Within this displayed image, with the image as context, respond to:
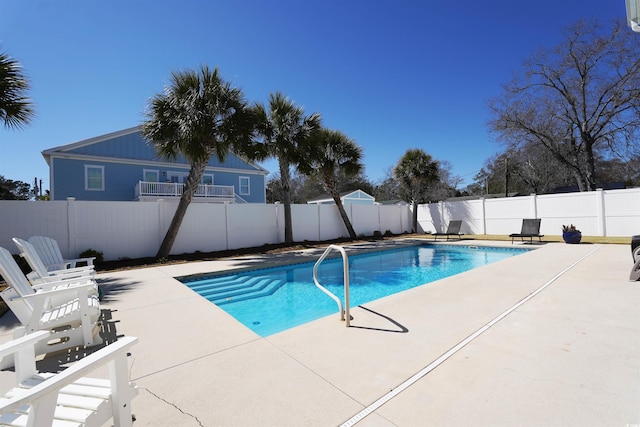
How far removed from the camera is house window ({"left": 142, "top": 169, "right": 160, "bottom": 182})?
17.0 meters

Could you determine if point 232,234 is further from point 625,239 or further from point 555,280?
point 625,239

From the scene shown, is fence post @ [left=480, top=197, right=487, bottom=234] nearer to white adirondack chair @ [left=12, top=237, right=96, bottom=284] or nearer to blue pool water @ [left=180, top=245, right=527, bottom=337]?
blue pool water @ [left=180, top=245, right=527, bottom=337]

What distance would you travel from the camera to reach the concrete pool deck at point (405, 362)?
6.48ft

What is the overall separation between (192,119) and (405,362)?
987cm

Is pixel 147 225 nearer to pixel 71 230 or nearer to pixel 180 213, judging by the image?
pixel 180 213

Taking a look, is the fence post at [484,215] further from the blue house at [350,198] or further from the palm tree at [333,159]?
the blue house at [350,198]

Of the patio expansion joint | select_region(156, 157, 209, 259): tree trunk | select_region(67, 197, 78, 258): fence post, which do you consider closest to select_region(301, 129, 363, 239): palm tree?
select_region(156, 157, 209, 259): tree trunk

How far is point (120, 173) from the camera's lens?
16188 millimetres

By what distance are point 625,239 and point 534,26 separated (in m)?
9.75

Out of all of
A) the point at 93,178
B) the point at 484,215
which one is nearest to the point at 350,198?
the point at 484,215

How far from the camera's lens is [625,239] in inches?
460

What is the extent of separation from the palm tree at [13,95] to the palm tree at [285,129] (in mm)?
7719

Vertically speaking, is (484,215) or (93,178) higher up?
(93,178)

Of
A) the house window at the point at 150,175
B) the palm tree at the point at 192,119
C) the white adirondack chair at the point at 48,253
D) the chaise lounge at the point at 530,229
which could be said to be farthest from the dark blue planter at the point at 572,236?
the house window at the point at 150,175
